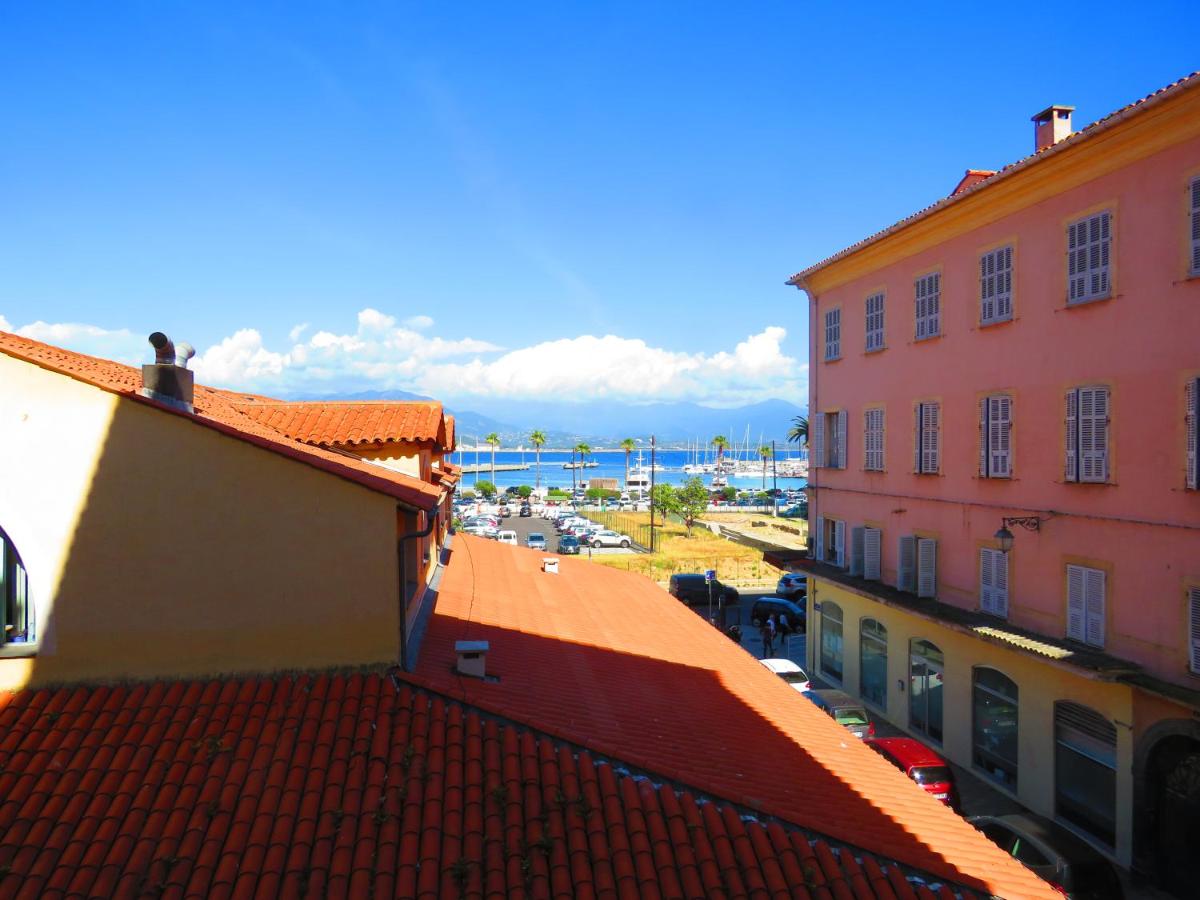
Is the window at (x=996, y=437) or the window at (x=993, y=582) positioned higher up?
the window at (x=996, y=437)

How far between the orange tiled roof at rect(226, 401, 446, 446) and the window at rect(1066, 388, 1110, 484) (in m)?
11.7

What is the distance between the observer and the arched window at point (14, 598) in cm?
656

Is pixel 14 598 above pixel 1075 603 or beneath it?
above

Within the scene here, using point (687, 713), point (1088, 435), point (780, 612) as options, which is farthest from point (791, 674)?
point (687, 713)

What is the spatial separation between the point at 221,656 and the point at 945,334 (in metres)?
17.0

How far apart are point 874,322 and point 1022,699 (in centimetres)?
1027

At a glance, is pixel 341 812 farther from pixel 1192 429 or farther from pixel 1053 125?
pixel 1053 125

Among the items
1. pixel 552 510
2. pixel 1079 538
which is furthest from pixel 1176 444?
pixel 552 510

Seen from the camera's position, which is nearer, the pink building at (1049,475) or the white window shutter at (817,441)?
the pink building at (1049,475)

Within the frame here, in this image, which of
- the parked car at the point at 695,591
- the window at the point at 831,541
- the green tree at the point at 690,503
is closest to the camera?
the window at the point at 831,541

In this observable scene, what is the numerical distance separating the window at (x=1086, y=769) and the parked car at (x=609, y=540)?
41036 mm

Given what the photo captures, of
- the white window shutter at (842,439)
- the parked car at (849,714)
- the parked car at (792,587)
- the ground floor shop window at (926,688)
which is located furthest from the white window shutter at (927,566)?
the parked car at (792,587)

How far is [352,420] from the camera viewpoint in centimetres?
1191

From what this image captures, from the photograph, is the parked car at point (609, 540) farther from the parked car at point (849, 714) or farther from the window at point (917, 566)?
the parked car at point (849, 714)
